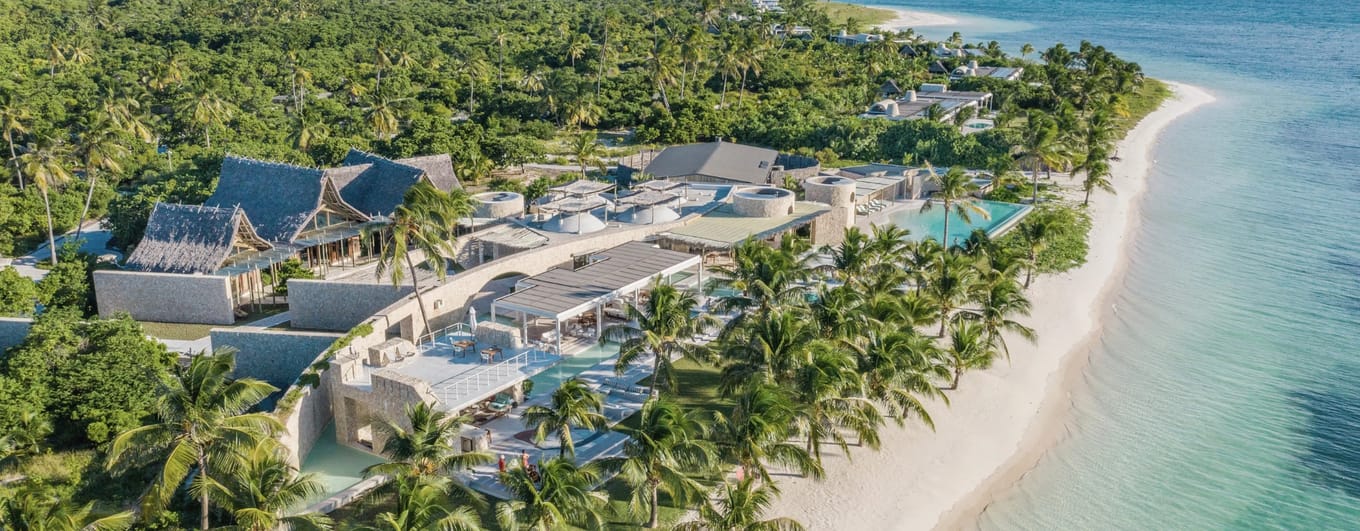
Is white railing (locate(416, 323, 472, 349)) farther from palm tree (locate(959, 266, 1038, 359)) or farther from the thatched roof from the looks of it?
palm tree (locate(959, 266, 1038, 359))

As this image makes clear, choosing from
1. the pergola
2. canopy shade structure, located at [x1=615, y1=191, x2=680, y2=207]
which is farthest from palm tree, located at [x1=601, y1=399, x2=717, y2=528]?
canopy shade structure, located at [x1=615, y1=191, x2=680, y2=207]

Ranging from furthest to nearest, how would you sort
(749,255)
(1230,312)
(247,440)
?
(1230,312) < (749,255) < (247,440)

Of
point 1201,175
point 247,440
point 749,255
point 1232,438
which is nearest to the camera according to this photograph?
point 247,440

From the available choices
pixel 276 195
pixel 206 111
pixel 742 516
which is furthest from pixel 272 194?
pixel 742 516

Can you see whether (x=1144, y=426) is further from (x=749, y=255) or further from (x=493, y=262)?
(x=493, y=262)

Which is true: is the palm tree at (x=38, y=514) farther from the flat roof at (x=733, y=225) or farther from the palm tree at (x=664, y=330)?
the flat roof at (x=733, y=225)

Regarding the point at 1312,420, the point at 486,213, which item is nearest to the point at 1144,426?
the point at 1312,420
